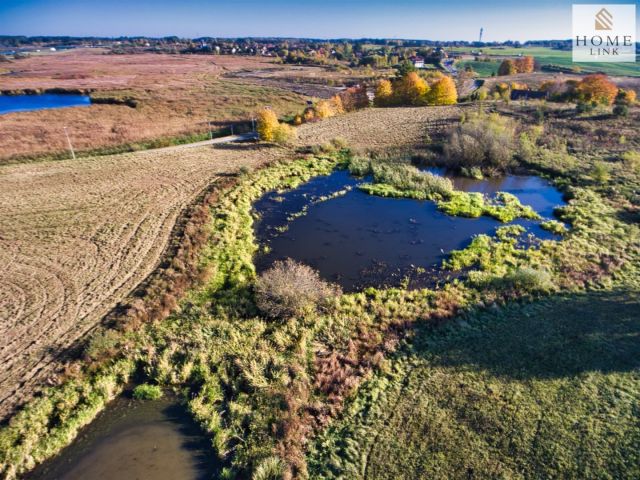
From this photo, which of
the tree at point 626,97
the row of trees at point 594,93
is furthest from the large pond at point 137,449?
the tree at point 626,97

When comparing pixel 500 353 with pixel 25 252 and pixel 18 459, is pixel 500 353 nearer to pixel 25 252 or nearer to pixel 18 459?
pixel 18 459

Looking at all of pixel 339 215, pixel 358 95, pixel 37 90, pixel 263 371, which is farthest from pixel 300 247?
pixel 37 90

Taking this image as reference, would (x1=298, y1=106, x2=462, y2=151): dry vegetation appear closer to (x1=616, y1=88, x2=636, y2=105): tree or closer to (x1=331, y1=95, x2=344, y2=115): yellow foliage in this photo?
(x1=331, y1=95, x2=344, y2=115): yellow foliage

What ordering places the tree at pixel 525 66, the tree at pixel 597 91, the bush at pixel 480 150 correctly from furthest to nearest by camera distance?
the tree at pixel 525 66
the tree at pixel 597 91
the bush at pixel 480 150

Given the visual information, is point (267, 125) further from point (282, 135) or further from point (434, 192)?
point (434, 192)

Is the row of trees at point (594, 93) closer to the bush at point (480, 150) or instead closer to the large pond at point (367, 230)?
the bush at point (480, 150)

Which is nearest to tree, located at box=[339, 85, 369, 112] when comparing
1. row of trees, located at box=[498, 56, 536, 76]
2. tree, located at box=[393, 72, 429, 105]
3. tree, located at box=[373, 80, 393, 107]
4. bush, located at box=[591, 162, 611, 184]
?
tree, located at box=[373, 80, 393, 107]
